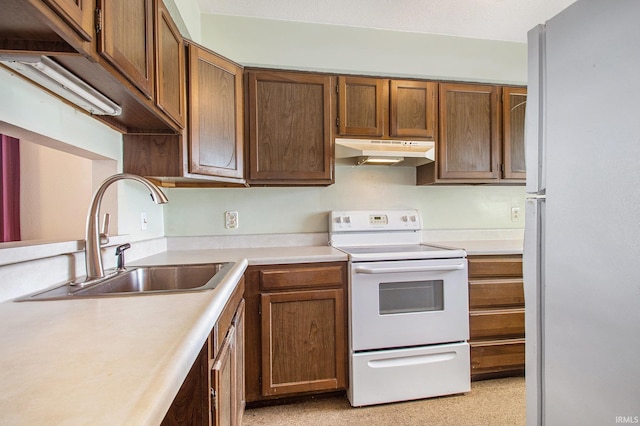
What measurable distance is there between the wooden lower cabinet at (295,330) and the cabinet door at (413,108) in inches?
42.3

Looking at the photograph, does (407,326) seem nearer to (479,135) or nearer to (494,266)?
(494,266)

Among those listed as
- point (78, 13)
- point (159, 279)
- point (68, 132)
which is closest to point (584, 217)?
point (78, 13)

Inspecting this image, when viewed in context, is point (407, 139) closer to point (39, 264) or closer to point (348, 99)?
point (348, 99)

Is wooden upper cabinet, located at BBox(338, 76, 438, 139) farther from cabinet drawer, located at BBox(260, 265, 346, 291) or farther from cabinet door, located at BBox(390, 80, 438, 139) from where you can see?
cabinet drawer, located at BBox(260, 265, 346, 291)

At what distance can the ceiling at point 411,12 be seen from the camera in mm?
2000

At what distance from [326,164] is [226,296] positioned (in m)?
1.24

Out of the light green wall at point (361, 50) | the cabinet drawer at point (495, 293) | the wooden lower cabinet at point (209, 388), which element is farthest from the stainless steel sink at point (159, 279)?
the cabinet drawer at point (495, 293)

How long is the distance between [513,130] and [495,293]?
1.21 meters

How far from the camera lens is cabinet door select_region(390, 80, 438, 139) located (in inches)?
82.0

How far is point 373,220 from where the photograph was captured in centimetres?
227

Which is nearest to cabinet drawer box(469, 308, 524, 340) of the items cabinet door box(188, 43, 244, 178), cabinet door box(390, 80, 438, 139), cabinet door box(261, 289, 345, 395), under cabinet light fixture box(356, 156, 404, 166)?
cabinet door box(261, 289, 345, 395)

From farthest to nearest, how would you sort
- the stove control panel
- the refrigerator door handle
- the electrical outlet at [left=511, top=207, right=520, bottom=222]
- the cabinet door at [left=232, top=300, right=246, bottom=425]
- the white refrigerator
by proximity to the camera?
the electrical outlet at [left=511, top=207, right=520, bottom=222] → the stove control panel → the cabinet door at [left=232, top=300, right=246, bottom=425] → the refrigerator door handle → the white refrigerator

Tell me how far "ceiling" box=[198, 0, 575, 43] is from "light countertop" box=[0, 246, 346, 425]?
79.0 inches

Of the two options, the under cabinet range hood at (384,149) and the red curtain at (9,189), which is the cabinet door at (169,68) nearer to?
the red curtain at (9,189)
